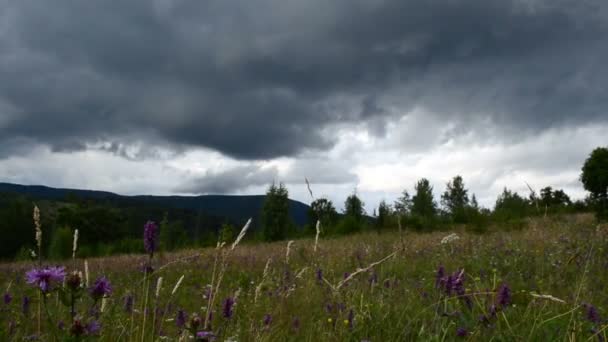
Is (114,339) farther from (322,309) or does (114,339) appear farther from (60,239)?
(60,239)

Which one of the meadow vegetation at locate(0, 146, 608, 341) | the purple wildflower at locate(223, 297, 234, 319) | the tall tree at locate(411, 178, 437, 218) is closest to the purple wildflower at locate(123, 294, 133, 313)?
the meadow vegetation at locate(0, 146, 608, 341)

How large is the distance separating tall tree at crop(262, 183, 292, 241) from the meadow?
25.1 metres

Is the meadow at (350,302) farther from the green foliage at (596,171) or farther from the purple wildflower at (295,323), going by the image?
the green foliage at (596,171)

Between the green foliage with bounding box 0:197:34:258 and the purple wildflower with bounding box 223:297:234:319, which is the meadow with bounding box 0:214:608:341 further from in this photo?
the green foliage with bounding box 0:197:34:258

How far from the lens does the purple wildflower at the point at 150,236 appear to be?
1.80 m

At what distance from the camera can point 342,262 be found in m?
7.62

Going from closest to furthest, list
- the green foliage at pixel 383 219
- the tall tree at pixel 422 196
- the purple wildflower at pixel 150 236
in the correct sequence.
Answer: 1. the purple wildflower at pixel 150 236
2. the green foliage at pixel 383 219
3. the tall tree at pixel 422 196

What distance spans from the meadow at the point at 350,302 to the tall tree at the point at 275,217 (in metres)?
25.1

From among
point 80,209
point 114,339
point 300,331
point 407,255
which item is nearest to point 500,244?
point 407,255

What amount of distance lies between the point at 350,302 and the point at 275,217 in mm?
31788

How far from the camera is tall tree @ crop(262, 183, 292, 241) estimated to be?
33625 mm

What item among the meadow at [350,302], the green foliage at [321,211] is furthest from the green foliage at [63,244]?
the green foliage at [321,211]

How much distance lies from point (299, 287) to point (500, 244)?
525 centimetres

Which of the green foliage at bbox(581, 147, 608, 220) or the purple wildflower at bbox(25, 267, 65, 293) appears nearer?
the purple wildflower at bbox(25, 267, 65, 293)
